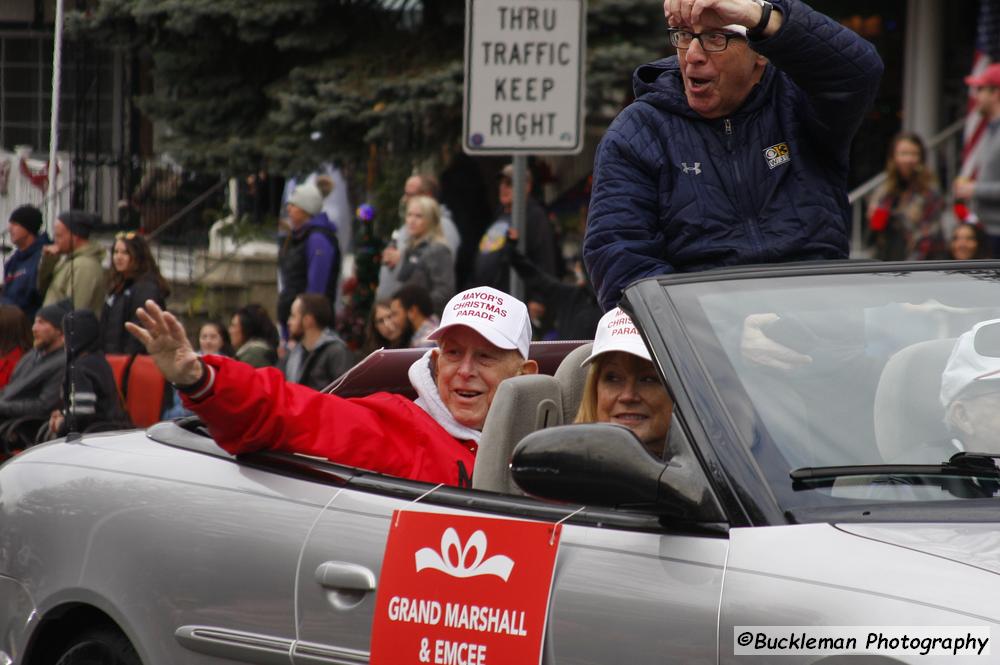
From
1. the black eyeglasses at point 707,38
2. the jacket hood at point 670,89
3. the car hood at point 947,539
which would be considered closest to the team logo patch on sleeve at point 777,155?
the jacket hood at point 670,89

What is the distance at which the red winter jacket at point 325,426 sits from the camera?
4328 millimetres

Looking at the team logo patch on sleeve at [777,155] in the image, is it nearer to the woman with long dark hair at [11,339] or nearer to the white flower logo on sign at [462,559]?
the white flower logo on sign at [462,559]

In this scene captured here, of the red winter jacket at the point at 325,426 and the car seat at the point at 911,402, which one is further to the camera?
the red winter jacket at the point at 325,426

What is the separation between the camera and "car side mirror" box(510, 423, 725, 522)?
10.7 ft

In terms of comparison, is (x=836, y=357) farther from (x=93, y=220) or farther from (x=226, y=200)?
(x=226, y=200)

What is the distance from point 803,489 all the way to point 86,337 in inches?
201

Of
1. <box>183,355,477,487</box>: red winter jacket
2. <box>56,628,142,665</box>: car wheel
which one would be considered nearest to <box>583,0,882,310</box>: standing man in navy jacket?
<box>183,355,477,487</box>: red winter jacket

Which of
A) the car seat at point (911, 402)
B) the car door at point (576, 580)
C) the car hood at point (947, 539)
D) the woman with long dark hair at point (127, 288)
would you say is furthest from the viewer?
the woman with long dark hair at point (127, 288)

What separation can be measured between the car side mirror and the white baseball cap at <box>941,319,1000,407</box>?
60cm

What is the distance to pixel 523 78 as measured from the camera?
865 cm

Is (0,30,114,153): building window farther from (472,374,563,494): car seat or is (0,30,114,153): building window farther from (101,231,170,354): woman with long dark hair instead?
(472,374,563,494): car seat

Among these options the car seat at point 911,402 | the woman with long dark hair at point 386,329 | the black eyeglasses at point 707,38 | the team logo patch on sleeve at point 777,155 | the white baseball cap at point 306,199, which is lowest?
the woman with long dark hair at point 386,329

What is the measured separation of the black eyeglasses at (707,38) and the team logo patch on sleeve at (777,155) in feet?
1.02

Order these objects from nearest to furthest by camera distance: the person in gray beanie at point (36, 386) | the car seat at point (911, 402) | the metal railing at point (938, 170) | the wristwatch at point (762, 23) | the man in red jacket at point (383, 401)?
the car seat at point (911, 402) < the man in red jacket at point (383, 401) < the wristwatch at point (762, 23) < the person in gray beanie at point (36, 386) < the metal railing at point (938, 170)
